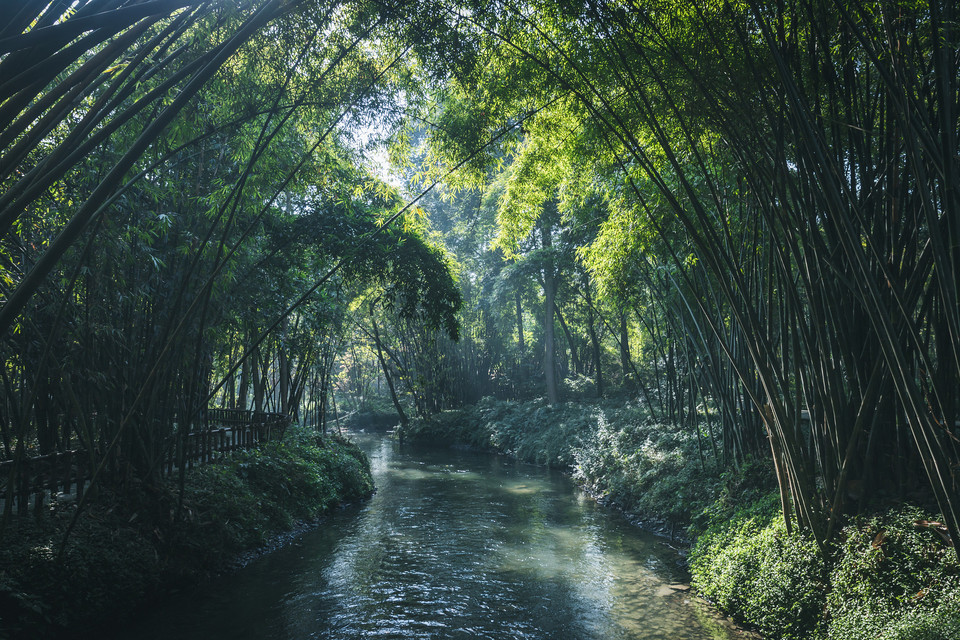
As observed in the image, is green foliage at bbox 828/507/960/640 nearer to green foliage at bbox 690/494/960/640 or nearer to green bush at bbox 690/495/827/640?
green foliage at bbox 690/494/960/640

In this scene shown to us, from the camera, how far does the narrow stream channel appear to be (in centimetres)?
356

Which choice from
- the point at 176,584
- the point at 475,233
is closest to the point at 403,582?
the point at 176,584

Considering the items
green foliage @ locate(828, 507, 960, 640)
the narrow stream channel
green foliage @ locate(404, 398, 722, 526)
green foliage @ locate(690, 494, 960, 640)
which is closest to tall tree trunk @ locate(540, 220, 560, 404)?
green foliage @ locate(404, 398, 722, 526)

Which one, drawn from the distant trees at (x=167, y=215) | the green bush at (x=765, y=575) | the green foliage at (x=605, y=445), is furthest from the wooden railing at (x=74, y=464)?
the green foliage at (x=605, y=445)

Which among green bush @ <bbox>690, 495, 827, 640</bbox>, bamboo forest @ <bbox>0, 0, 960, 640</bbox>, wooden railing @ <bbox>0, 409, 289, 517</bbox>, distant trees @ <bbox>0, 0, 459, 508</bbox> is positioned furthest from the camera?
wooden railing @ <bbox>0, 409, 289, 517</bbox>

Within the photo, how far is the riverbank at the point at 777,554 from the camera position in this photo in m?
2.53

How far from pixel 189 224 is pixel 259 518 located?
9.49ft

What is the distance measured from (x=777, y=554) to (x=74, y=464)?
5.01m

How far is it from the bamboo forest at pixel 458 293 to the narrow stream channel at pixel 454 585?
4 centimetres

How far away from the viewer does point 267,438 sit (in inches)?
273

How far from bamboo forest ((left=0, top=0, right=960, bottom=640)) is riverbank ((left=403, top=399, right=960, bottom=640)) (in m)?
0.02

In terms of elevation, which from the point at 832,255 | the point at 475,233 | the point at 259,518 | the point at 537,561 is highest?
the point at 475,233

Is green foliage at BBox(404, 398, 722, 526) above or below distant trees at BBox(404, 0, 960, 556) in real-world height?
below

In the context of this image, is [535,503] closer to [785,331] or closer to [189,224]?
[785,331]
